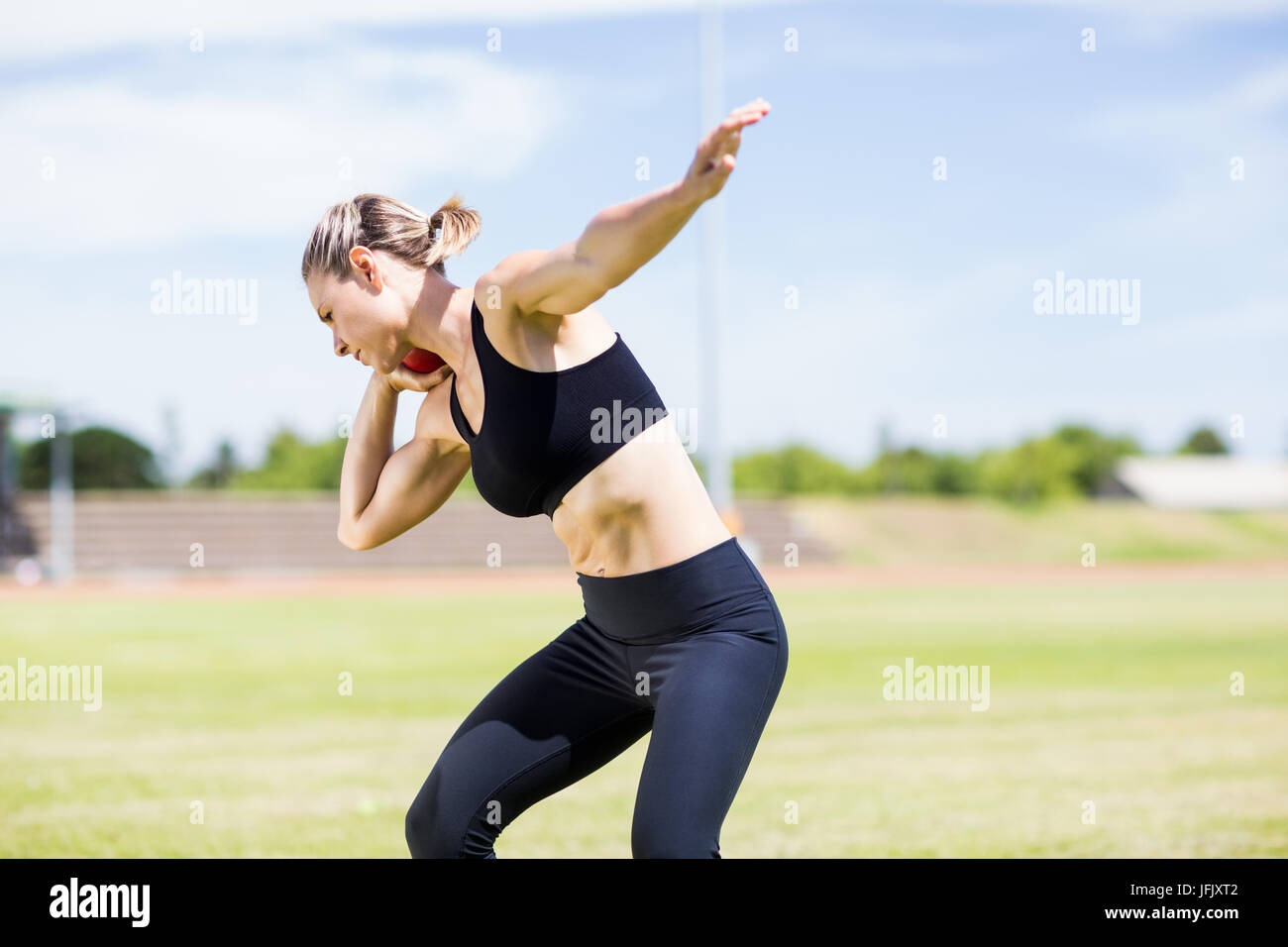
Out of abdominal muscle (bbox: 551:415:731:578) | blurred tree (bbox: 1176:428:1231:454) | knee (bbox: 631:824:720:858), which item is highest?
abdominal muscle (bbox: 551:415:731:578)

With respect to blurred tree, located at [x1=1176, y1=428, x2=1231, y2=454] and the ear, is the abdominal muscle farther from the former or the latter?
blurred tree, located at [x1=1176, y1=428, x2=1231, y2=454]

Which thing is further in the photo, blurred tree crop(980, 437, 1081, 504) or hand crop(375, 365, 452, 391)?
blurred tree crop(980, 437, 1081, 504)

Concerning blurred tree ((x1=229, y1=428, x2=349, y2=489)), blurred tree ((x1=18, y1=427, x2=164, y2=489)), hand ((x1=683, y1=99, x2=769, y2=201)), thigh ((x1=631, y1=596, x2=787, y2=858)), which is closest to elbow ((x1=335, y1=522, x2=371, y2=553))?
thigh ((x1=631, y1=596, x2=787, y2=858))

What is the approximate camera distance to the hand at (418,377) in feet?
10.3

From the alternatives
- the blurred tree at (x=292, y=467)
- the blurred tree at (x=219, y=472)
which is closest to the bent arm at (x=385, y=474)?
the blurred tree at (x=292, y=467)

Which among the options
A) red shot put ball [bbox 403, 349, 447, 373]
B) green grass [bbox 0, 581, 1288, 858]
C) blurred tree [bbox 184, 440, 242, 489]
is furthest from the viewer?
blurred tree [bbox 184, 440, 242, 489]

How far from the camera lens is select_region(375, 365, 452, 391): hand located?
3.13 m

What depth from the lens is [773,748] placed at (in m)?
7.86
